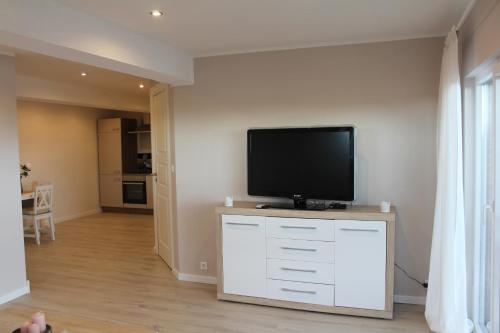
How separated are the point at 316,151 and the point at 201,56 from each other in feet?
5.29

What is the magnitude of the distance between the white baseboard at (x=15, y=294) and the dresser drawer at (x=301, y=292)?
8.43 feet

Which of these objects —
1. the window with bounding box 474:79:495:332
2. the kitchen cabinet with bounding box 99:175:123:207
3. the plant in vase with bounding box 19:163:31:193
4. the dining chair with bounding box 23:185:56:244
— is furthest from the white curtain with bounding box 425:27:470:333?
the kitchen cabinet with bounding box 99:175:123:207

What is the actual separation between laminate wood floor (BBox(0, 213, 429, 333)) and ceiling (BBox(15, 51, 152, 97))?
251cm

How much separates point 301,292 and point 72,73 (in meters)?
4.25

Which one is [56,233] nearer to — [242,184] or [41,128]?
[41,128]

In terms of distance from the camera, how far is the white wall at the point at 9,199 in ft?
12.6

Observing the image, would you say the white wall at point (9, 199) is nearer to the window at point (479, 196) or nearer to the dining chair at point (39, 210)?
the dining chair at point (39, 210)

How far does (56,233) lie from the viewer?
22.1 feet

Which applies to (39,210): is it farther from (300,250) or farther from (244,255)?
(300,250)

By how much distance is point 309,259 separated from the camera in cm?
345

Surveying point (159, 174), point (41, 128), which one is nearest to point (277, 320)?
point (159, 174)

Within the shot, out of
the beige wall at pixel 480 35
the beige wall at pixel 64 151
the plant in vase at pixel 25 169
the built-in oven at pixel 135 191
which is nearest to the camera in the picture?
the beige wall at pixel 480 35

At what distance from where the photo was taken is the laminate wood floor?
10.5 ft

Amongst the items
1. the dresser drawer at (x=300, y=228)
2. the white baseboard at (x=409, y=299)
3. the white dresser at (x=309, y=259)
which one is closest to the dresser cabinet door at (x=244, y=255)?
the white dresser at (x=309, y=259)
